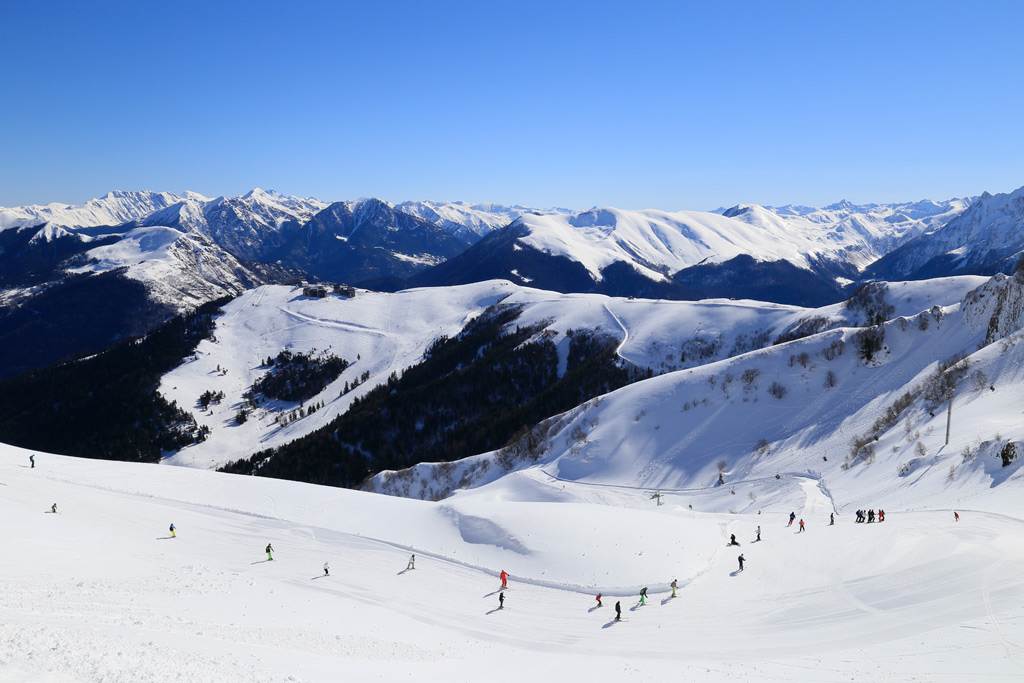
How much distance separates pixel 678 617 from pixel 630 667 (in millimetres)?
6237

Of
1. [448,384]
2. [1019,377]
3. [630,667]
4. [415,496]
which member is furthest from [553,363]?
[630,667]

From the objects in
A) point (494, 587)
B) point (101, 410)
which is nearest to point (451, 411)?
point (494, 587)

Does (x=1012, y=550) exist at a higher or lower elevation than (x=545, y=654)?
higher

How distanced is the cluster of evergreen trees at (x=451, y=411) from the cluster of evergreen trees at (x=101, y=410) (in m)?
41.1

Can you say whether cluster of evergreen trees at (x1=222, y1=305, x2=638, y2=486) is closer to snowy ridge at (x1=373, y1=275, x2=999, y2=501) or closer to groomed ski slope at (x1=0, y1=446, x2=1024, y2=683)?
snowy ridge at (x1=373, y1=275, x2=999, y2=501)

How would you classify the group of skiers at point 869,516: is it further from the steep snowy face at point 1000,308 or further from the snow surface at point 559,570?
the steep snowy face at point 1000,308

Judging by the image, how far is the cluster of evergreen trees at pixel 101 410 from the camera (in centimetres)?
14712

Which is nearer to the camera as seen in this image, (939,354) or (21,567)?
(21,567)

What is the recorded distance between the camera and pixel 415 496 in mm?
79500

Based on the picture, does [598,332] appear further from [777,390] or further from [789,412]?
[789,412]

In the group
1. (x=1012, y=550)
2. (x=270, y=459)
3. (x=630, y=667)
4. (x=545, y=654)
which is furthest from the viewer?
(x=270, y=459)

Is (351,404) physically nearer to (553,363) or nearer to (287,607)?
(553,363)

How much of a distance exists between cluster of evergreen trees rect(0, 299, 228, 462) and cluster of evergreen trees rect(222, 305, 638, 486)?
41.1 metres

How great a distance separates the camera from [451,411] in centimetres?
13062
